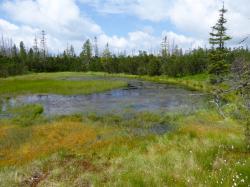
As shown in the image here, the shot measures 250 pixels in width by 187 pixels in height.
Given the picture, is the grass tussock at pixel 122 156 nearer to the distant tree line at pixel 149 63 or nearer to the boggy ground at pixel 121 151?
the boggy ground at pixel 121 151

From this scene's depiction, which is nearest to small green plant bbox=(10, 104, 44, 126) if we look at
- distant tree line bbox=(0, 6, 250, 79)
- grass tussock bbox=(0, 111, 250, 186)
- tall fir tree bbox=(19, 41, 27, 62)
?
grass tussock bbox=(0, 111, 250, 186)

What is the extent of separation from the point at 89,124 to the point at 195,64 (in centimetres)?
4467

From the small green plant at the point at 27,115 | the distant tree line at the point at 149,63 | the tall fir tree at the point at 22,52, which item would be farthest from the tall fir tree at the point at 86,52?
the small green plant at the point at 27,115

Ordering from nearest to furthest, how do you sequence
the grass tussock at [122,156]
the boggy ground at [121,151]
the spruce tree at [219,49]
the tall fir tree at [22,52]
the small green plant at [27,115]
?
1. the grass tussock at [122,156]
2. the boggy ground at [121,151]
3. the small green plant at [27,115]
4. the spruce tree at [219,49]
5. the tall fir tree at [22,52]

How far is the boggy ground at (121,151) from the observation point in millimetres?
5877

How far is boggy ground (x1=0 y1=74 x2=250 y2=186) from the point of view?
231 inches

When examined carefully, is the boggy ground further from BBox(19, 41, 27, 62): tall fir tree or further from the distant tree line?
BBox(19, 41, 27, 62): tall fir tree

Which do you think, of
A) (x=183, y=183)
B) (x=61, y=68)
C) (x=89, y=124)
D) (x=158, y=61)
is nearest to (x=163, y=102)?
(x=89, y=124)

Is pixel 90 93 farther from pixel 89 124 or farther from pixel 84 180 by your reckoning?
pixel 84 180

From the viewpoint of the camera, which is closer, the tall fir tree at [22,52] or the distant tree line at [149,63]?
the distant tree line at [149,63]

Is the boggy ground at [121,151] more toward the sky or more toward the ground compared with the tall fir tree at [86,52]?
more toward the ground

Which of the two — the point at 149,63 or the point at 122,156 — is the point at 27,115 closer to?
the point at 122,156

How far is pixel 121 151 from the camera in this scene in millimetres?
11391

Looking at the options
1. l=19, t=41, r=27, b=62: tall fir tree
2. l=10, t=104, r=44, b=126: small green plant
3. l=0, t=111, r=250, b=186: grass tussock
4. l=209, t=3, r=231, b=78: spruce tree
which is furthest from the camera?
l=19, t=41, r=27, b=62: tall fir tree
